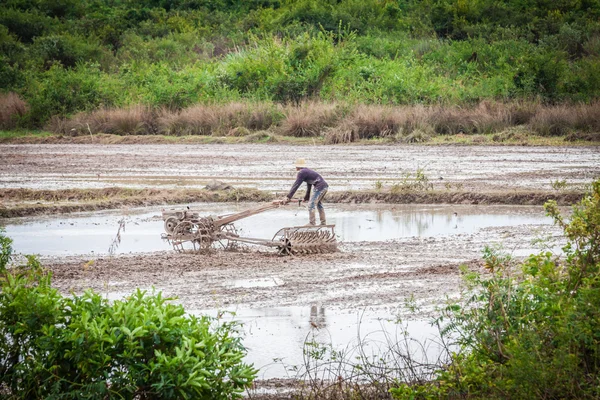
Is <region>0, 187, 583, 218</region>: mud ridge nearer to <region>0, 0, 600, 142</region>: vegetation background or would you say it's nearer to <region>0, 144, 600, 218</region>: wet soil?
<region>0, 144, 600, 218</region>: wet soil

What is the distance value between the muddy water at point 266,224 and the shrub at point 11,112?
25784mm

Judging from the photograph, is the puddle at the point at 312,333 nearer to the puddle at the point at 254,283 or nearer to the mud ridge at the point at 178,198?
the puddle at the point at 254,283

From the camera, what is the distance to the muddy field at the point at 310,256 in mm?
11117

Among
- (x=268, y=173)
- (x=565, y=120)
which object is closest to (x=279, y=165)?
(x=268, y=173)

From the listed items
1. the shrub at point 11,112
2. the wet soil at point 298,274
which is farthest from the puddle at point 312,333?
the shrub at point 11,112

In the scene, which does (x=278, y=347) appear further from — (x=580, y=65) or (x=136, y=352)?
(x=580, y=65)

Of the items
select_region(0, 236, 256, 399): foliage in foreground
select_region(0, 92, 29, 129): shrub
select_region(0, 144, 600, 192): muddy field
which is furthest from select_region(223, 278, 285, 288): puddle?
select_region(0, 92, 29, 129): shrub

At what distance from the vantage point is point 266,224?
19.2 metres

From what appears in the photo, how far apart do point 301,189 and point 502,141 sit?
1452 cm

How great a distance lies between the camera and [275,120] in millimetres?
41188

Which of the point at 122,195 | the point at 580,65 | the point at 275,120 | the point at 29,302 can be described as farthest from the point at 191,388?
the point at 580,65

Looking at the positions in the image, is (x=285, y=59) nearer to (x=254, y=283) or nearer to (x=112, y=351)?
(x=254, y=283)

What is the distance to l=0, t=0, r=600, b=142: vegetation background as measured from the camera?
1610 inches

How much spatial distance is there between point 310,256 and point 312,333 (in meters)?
4.72
